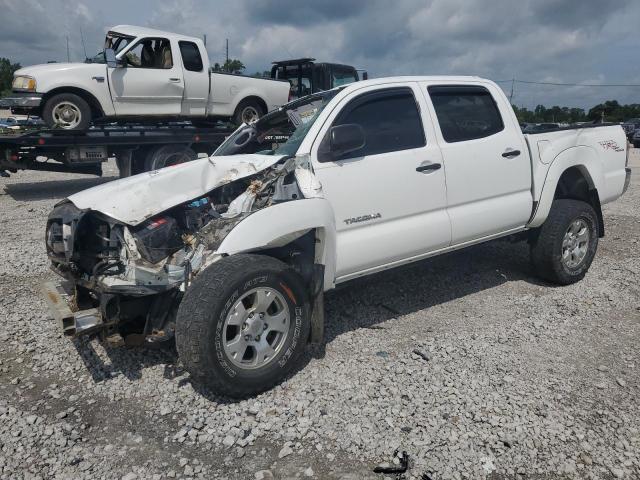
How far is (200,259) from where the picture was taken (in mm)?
3279

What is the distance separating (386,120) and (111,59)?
7399 mm

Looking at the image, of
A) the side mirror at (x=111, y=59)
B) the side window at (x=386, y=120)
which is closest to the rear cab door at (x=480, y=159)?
the side window at (x=386, y=120)

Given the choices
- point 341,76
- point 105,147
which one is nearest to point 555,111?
point 341,76

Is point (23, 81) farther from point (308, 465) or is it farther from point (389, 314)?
point (308, 465)

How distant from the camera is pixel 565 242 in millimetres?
5176

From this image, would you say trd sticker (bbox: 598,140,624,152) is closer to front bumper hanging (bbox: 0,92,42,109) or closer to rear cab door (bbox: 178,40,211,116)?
rear cab door (bbox: 178,40,211,116)

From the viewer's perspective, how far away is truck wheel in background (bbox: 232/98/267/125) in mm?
11820

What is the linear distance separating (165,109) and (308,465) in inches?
362

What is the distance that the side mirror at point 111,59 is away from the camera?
9.56m

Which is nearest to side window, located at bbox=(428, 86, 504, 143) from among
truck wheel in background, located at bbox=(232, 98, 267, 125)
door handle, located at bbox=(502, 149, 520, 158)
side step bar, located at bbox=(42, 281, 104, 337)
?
door handle, located at bbox=(502, 149, 520, 158)

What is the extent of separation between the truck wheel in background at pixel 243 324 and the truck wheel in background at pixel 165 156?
7619 millimetres

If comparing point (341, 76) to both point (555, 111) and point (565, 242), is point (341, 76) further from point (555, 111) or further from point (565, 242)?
point (555, 111)

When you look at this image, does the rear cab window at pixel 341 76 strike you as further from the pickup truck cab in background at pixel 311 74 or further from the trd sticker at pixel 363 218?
the trd sticker at pixel 363 218

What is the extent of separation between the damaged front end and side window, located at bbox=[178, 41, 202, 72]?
24.6 feet
